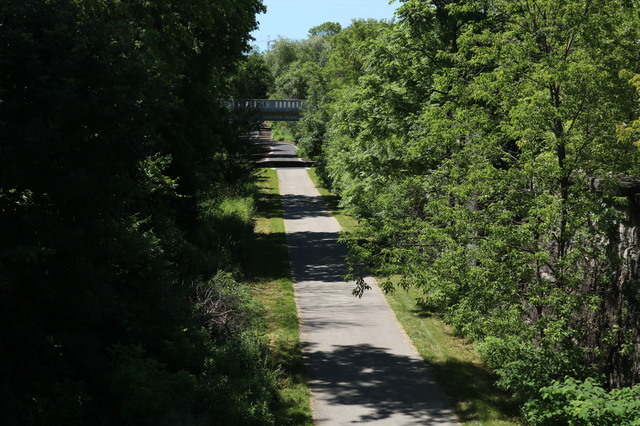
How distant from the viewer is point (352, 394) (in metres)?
12.1

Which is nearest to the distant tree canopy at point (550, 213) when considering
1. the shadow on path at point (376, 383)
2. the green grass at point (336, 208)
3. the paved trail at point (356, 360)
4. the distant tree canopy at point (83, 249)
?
the shadow on path at point (376, 383)

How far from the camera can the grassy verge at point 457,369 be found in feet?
37.7

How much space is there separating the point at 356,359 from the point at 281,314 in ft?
11.9

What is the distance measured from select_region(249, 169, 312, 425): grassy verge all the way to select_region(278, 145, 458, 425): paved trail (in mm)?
269

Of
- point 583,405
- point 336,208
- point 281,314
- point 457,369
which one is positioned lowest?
point 457,369

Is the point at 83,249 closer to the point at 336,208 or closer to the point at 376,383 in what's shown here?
the point at 376,383

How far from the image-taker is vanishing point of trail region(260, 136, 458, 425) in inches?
444

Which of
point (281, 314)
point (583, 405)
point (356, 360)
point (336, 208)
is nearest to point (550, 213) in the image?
point (583, 405)

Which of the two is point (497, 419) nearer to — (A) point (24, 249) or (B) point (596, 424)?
(B) point (596, 424)

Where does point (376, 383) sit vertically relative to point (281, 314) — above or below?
below

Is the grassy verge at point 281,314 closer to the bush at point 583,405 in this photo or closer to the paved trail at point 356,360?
the paved trail at point 356,360

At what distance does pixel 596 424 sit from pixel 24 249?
7849mm

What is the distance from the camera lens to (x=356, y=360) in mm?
13781

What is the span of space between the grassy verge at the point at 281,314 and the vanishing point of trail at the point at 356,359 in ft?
0.83
